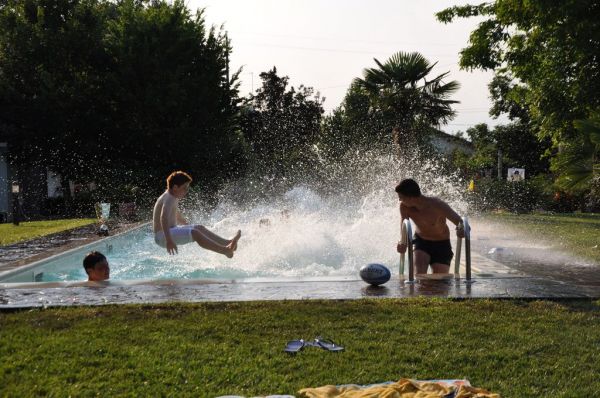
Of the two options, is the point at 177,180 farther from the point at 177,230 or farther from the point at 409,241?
the point at 409,241

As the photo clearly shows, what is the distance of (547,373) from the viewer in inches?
158

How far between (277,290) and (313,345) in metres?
2.08

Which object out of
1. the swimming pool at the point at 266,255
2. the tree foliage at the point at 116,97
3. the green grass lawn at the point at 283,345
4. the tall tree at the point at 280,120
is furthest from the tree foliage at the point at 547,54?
the tall tree at the point at 280,120

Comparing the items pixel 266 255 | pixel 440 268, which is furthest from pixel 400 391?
pixel 266 255

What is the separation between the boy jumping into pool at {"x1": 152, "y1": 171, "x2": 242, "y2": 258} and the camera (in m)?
8.45

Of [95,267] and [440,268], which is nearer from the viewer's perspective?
[95,267]

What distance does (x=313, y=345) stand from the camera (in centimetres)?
459

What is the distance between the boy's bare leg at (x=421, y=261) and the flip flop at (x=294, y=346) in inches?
134

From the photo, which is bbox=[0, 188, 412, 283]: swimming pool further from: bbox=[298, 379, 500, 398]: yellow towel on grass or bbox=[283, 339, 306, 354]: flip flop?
bbox=[298, 379, 500, 398]: yellow towel on grass

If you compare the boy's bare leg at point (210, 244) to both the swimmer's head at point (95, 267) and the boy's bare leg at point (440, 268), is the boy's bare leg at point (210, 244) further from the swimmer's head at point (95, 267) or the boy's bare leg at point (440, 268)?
the boy's bare leg at point (440, 268)

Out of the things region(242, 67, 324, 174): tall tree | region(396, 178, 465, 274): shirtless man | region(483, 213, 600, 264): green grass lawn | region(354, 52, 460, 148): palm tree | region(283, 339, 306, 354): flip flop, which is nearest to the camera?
region(283, 339, 306, 354): flip flop

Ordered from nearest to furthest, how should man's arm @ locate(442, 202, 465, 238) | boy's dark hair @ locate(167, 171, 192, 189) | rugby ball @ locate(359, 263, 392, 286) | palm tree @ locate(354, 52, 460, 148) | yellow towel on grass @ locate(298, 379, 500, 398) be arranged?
yellow towel on grass @ locate(298, 379, 500, 398) → rugby ball @ locate(359, 263, 392, 286) → man's arm @ locate(442, 202, 465, 238) → boy's dark hair @ locate(167, 171, 192, 189) → palm tree @ locate(354, 52, 460, 148)

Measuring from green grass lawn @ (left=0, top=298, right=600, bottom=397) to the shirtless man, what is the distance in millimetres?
1695

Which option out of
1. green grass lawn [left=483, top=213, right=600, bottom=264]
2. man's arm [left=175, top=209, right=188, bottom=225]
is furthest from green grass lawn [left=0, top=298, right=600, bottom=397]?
green grass lawn [left=483, top=213, right=600, bottom=264]
